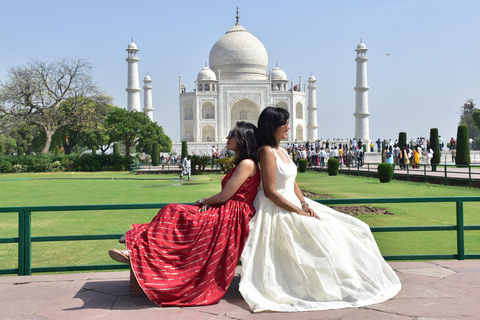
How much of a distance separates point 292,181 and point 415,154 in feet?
55.4

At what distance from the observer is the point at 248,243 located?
2.82 metres

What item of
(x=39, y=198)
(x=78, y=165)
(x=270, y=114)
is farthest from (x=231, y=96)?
(x=270, y=114)

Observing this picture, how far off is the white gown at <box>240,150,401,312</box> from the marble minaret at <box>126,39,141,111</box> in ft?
126

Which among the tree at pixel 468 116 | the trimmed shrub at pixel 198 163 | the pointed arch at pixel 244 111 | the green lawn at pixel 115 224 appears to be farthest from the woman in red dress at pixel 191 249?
the tree at pixel 468 116

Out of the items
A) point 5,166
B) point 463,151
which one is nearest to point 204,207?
point 463,151

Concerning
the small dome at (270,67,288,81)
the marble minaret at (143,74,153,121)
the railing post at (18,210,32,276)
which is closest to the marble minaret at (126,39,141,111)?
A: the marble minaret at (143,74,153,121)

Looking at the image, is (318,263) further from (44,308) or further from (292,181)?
(44,308)

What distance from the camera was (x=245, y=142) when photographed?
295 cm

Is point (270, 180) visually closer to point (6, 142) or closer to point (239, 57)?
point (6, 142)

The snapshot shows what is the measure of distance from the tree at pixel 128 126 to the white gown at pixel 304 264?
1120 inches

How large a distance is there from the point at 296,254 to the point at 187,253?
1.98 ft

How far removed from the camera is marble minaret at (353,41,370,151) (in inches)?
1481

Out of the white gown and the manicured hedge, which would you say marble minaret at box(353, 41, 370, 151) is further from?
the white gown

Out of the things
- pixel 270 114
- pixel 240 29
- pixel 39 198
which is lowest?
pixel 39 198
